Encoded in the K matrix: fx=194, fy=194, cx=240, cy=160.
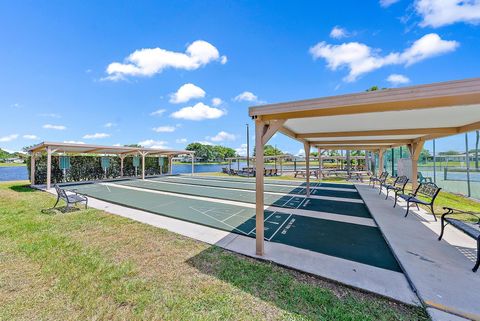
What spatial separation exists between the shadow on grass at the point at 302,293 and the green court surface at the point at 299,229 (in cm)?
94

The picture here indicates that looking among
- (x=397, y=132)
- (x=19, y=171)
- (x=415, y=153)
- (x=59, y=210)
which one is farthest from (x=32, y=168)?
(x=19, y=171)

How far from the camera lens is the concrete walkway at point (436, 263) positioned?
216 centimetres

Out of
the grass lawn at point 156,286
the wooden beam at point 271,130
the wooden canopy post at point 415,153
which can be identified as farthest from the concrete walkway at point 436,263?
the wooden canopy post at point 415,153

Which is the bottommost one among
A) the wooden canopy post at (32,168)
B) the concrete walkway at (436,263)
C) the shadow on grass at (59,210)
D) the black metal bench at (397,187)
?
the concrete walkway at (436,263)

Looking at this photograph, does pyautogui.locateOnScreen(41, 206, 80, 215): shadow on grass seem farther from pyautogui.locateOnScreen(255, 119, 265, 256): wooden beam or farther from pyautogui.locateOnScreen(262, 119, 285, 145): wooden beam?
pyautogui.locateOnScreen(262, 119, 285, 145): wooden beam

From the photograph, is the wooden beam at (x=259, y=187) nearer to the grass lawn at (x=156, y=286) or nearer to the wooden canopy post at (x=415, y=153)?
the grass lawn at (x=156, y=286)

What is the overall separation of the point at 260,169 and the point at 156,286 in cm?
229

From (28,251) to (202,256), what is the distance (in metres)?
3.25

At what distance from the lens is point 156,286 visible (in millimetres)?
2615

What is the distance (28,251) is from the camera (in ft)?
11.7

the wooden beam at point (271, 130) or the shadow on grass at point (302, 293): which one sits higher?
Answer: the wooden beam at point (271, 130)

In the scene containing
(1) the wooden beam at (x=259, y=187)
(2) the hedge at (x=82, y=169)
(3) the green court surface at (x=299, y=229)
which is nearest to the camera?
(1) the wooden beam at (x=259, y=187)

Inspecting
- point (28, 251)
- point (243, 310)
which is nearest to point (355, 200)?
point (243, 310)

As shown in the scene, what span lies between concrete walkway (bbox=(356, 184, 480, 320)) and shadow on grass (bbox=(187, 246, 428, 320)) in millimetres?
407
